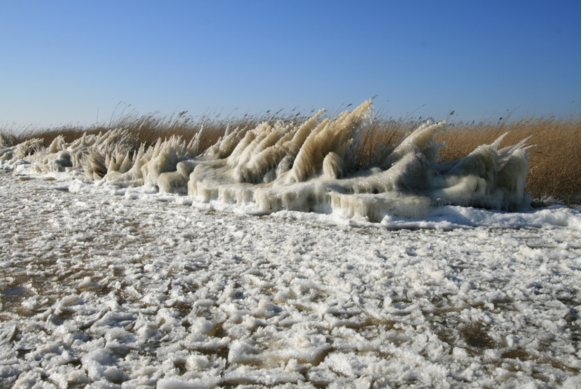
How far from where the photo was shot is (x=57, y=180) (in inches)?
296

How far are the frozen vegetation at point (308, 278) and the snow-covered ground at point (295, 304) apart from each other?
0.04ft

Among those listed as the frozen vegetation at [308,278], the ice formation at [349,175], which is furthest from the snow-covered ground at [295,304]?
the ice formation at [349,175]

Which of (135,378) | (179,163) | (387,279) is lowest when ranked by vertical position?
(135,378)

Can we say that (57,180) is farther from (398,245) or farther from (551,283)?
(551,283)

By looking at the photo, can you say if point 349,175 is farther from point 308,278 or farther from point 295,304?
point 295,304

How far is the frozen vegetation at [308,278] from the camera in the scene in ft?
5.40

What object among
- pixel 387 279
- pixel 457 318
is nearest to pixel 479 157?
pixel 387 279

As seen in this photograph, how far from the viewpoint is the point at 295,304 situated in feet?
7.20

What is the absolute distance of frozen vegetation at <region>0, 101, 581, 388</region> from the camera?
1646mm

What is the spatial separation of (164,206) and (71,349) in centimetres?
341

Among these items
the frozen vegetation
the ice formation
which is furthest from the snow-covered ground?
the ice formation

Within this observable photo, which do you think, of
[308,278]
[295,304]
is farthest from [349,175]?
[295,304]

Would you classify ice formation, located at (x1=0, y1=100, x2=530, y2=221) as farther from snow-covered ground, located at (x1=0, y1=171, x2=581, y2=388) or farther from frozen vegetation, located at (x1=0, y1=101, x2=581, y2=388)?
snow-covered ground, located at (x1=0, y1=171, x2=581, y2=388)

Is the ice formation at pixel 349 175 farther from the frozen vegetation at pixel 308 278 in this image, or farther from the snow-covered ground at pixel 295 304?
the snow-covered ground at pixel 295 304
